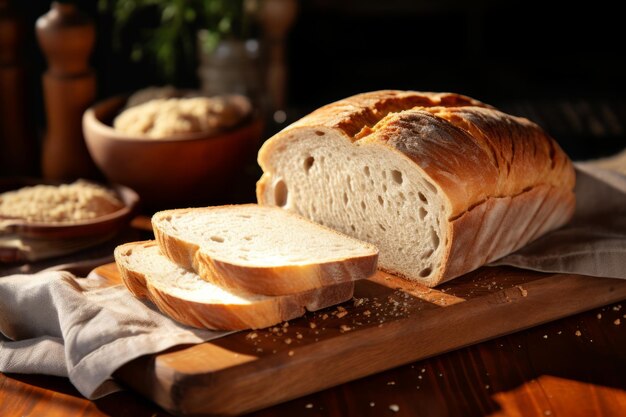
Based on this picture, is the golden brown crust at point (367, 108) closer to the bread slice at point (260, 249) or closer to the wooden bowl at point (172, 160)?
the bread slice at point (260, 249)

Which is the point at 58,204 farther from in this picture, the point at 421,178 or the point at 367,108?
the point at 421,178

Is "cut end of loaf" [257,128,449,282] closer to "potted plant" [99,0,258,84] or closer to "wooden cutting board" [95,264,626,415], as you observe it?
"wooden cutting board" [95,264,626,415]

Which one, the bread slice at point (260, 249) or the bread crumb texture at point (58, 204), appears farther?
the bread crumb texture at point (58, 204)

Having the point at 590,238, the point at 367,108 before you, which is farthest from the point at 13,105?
the point at 590,238

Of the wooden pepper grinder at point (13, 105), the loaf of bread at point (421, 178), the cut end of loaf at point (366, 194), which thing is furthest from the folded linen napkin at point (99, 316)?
the wooden pepper grinder at point (13, 105)

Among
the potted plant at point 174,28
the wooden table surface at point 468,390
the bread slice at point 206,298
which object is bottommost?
the wooden table surface at point 468,390

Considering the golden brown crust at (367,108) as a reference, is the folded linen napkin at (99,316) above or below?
below

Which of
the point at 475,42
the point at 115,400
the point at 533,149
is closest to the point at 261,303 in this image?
the point at 115,400
